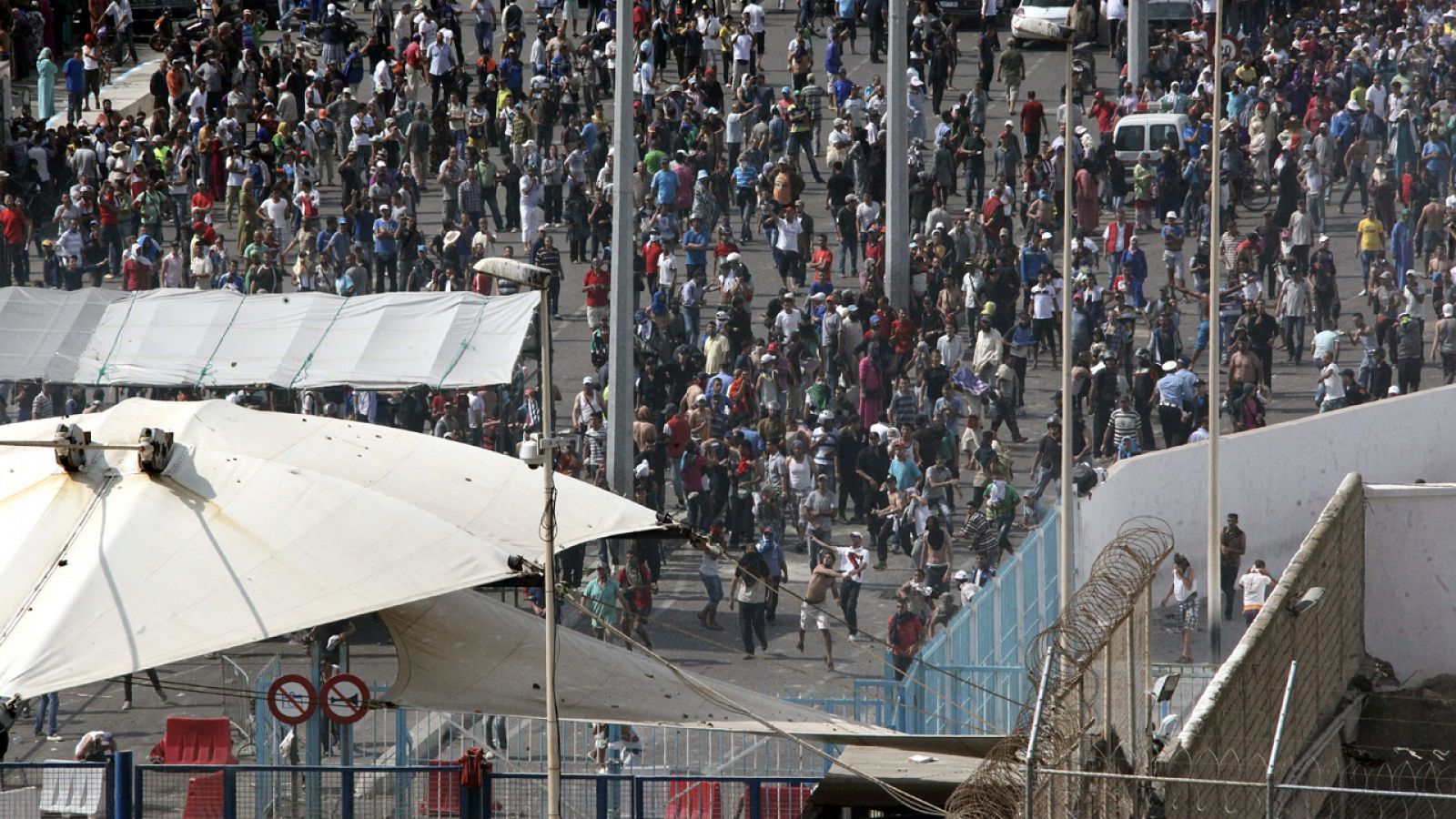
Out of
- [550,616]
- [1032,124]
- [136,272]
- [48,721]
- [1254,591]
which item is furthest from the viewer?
[1032,124]

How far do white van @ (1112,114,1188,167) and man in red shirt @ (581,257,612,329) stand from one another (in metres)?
9.08

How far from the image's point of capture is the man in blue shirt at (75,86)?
41906mm

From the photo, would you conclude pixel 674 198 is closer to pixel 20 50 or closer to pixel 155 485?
pixel 20 50

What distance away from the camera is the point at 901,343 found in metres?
31.9

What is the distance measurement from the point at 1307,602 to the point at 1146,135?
21.1 meters

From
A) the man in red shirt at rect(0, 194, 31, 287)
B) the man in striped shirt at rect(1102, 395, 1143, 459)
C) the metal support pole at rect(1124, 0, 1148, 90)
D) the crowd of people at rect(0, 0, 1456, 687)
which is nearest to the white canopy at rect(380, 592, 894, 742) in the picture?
the crowd of people at rect(0, 0, 1456, 687)

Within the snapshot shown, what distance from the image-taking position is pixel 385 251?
1388 inches

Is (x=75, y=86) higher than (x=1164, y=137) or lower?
higher

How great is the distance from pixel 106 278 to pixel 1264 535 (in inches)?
761

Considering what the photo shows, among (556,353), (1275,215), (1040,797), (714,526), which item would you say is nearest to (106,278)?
(556,353)

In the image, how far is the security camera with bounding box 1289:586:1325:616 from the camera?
16484 mm

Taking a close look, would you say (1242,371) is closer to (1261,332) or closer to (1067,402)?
(1261,332)

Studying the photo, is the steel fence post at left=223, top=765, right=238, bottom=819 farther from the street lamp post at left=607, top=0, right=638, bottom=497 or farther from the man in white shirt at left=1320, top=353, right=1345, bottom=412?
the man in white shirt at left=1320, top=353, right=1345, bottom=412

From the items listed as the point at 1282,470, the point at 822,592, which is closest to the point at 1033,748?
the point at 822,592
